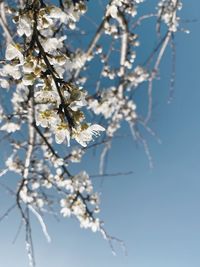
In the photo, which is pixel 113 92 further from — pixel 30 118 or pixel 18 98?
pixel 30 118

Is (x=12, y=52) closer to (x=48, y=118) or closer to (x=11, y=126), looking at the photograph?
(x=48, y=118)

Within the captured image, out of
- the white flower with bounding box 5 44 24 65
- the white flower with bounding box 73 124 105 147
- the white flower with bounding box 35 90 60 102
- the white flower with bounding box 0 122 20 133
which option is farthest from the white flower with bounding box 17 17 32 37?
the white flower with bounding box 0 122 20 133

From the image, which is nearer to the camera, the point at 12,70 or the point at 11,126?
the point at 12,70

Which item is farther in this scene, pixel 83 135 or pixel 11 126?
pixel 11 126

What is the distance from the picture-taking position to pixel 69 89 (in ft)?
4.63

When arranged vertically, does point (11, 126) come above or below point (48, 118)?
above

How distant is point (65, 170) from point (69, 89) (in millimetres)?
2029

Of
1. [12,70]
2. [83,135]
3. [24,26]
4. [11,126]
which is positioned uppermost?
[11,126]

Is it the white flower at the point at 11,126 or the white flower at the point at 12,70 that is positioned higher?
the white flower at the point at 11,126

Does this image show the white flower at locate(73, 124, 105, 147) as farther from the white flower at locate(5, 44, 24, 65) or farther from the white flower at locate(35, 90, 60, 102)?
the white flower at locate(5, 44, 24, 65)

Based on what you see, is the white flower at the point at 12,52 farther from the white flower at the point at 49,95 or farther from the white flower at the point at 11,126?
the white flower at the point at 11,126

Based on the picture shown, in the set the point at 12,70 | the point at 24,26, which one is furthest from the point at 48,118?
the point at 24,26

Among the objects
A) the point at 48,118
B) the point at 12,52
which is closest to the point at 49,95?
the point at 48,118

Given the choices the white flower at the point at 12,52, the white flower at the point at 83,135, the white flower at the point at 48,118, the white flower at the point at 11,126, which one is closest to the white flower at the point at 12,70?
the white flower at the point at 12,52
